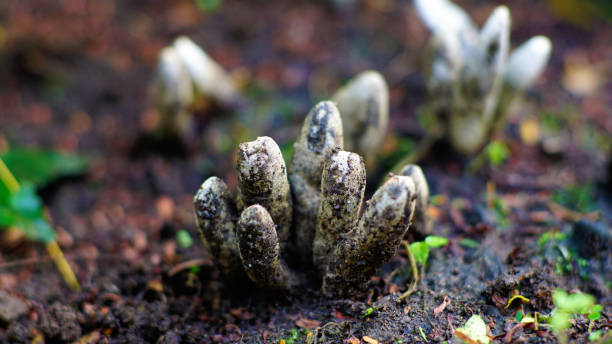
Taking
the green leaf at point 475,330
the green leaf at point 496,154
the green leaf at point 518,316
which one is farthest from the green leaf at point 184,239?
the green leaf at point 496,154

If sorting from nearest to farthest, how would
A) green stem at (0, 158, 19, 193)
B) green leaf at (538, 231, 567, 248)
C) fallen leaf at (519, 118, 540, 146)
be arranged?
green leaf at (538, 231, 567, 248)
green stem at (0, 158, 19, 193)
fallen leaf at (519, 118, 540, 146)

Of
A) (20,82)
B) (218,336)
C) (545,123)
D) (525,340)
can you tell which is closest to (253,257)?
(218,336)

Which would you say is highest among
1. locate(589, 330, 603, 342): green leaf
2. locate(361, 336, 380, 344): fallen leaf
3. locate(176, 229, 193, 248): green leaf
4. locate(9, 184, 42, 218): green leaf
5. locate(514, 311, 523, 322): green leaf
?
locate(9, 184, 42, 218): green leaf

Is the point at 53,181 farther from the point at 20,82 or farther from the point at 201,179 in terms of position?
the point at 20,82

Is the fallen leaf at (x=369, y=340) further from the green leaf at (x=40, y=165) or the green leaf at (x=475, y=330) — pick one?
the green leaf at (x=40, y=165)

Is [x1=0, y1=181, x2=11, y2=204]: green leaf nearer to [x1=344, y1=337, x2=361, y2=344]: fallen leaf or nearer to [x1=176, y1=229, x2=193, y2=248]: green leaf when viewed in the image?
[x1=176, y1=229, x2=193, y2=248]: green leaf

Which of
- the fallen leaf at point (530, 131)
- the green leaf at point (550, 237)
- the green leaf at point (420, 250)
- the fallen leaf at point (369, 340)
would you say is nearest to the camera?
the fallen leaf at point (369, 340)

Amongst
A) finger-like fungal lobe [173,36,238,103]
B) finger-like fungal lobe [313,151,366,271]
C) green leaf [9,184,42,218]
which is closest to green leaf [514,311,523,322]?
finger-like fungal lobe [313,151,366,271]
